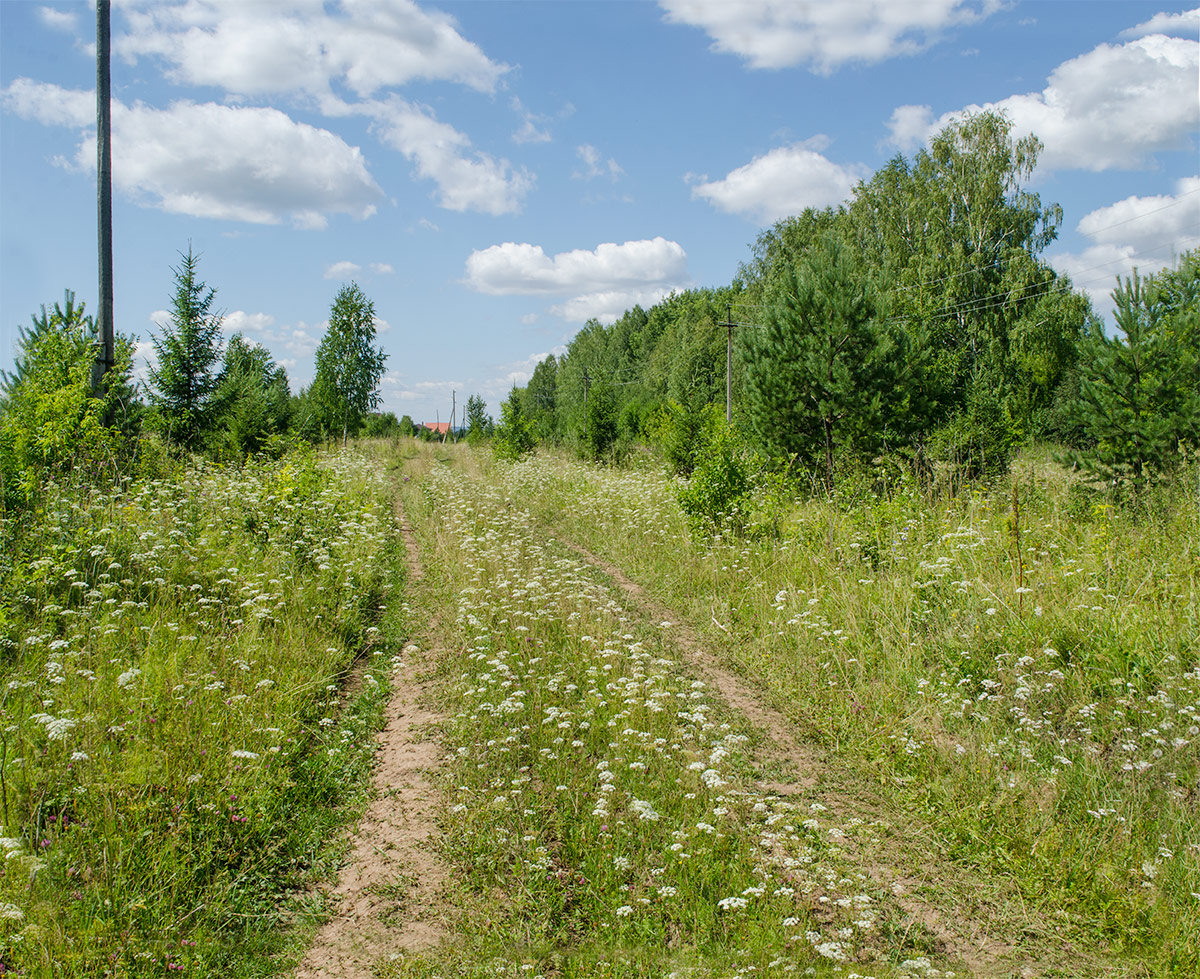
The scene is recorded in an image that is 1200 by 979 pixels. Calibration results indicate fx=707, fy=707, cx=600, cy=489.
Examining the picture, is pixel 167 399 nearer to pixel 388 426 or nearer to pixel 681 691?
pixel 681 691

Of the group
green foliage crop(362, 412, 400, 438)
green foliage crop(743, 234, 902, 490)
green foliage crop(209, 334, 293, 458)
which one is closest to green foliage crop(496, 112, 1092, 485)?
green foliage crop(743, 234, 902, 490)

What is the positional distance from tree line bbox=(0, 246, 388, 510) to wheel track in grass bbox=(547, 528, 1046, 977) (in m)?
6.51

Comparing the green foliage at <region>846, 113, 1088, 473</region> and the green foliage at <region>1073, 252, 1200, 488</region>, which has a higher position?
the green foliage at <region>846, 113, 1088, 473</region>

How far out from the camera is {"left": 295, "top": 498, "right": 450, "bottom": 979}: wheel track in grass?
2918 millimetres

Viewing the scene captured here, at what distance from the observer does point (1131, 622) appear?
5.12 metres

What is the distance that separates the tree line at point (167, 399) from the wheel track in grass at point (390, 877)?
4.90m

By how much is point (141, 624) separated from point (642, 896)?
4.76 m

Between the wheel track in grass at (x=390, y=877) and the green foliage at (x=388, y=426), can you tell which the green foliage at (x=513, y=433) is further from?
the green foliage at (x=388, y=426)

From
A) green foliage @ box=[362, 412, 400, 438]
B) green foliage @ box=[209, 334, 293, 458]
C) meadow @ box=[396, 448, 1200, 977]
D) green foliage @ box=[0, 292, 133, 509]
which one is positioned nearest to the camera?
meadow @ box=[396, 448, 1200, 977]

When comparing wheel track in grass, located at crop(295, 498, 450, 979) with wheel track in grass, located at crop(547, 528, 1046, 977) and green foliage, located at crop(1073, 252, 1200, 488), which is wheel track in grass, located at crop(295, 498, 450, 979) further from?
green foliage, located at crop(1073, 252, 1200, 488)

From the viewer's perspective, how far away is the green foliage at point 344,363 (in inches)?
1057

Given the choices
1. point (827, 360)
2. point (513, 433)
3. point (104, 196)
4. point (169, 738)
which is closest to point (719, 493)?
point (827, 360)

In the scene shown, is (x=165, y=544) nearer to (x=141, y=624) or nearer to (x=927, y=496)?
(x=141, y=624)

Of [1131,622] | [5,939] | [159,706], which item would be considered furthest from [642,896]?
[1131,622]
